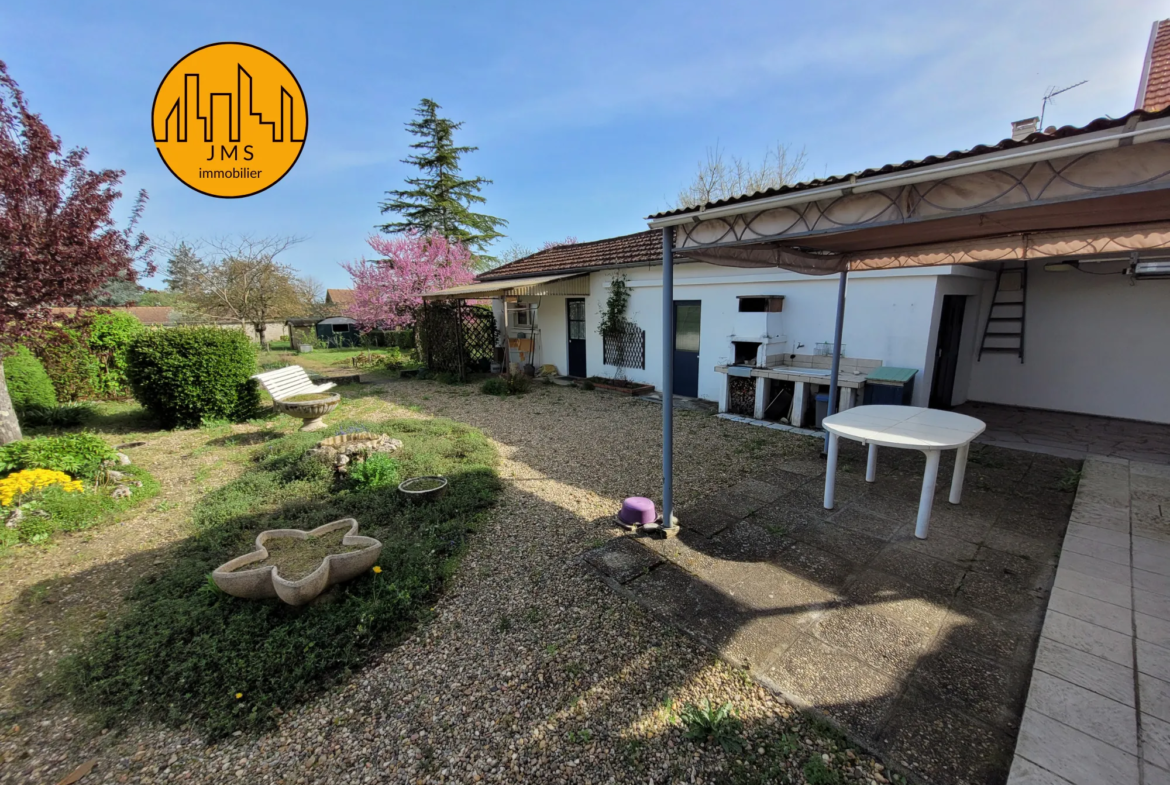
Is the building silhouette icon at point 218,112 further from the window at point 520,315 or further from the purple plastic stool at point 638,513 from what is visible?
the window at point 520,315

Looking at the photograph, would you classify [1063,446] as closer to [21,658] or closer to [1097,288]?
[1097,288]

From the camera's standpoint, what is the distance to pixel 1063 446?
5863 mm

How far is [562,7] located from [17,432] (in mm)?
9515

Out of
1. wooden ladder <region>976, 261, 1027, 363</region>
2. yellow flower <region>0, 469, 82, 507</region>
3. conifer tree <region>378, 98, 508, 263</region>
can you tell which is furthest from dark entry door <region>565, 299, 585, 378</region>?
conifer tree <region>378, 98, 508, 263</region>

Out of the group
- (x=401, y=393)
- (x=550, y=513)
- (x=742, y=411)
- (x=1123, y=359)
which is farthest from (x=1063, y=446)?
(x=401, y=393)

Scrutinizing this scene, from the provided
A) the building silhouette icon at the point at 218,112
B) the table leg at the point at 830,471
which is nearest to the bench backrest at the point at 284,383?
the building silhouette icon at the point at 218,112

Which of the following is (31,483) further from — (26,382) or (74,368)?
(74,368)

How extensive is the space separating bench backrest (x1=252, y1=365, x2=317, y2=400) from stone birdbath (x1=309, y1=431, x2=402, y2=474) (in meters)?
2.25

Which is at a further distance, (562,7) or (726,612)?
(562,7)

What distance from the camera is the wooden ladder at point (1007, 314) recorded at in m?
7.79

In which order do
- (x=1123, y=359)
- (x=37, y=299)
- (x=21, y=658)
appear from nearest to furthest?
(x=21, y=658)
(x=37, y=299)
(x=1123, y=359)

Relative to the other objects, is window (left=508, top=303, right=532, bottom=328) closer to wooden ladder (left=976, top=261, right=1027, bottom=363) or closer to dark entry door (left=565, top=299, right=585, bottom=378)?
dark entry door (left=565, top=299, right=585, bottom=378)

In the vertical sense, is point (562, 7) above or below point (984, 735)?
above

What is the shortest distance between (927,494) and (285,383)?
356 inches
